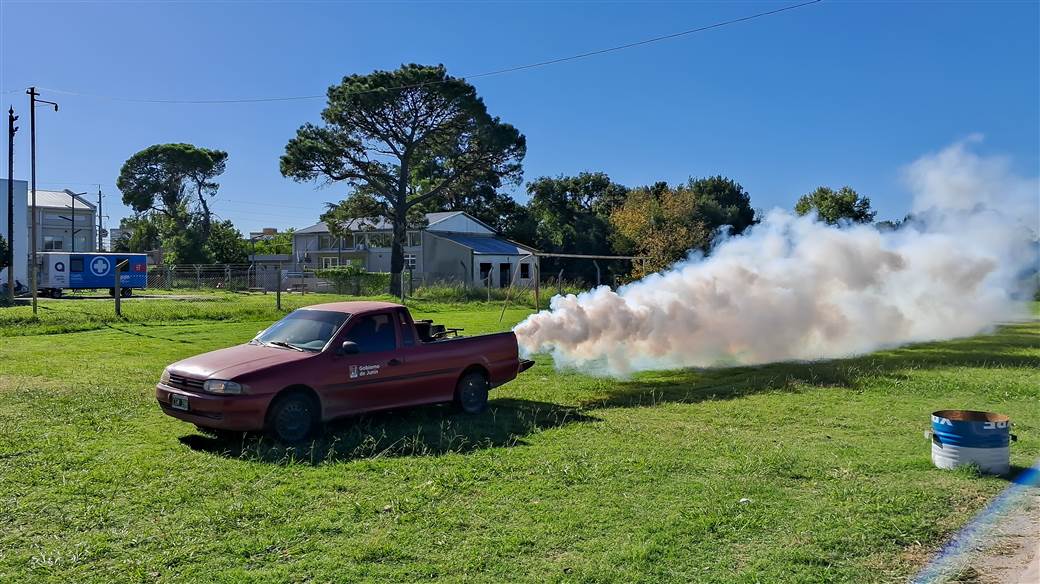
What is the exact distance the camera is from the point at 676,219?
46.2 m

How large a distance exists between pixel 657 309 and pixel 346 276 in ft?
132

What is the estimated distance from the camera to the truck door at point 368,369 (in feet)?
30.1

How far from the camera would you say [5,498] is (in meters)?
6.53

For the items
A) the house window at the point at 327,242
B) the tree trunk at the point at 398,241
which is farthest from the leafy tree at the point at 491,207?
the tree trunk at the point at 398,241

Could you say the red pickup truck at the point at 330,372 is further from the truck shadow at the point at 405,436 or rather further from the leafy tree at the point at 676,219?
the leafy tree at the point at 676,219

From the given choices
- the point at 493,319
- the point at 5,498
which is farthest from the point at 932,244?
the point at 5,498

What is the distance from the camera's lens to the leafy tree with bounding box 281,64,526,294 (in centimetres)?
4147

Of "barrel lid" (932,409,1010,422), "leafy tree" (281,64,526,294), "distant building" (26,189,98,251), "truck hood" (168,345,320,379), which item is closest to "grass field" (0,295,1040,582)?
"barrel lid" (932,409,1010,422)

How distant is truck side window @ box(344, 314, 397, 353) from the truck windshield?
220 millimetres

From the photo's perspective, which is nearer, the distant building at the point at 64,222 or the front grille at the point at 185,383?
the front grille at the point at 185,383

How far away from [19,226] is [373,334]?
5182 cm

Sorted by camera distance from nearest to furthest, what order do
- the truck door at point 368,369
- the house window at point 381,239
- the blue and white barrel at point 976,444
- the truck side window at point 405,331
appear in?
1. the blue and white barrel at point 976,444
2. the truck door at point 368,369
3. the truck side window at point 405,331
4. the house window at point 381,239

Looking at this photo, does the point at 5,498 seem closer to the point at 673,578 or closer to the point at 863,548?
the point at 673,578

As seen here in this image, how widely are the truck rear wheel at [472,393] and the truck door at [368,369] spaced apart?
110 centimetres
